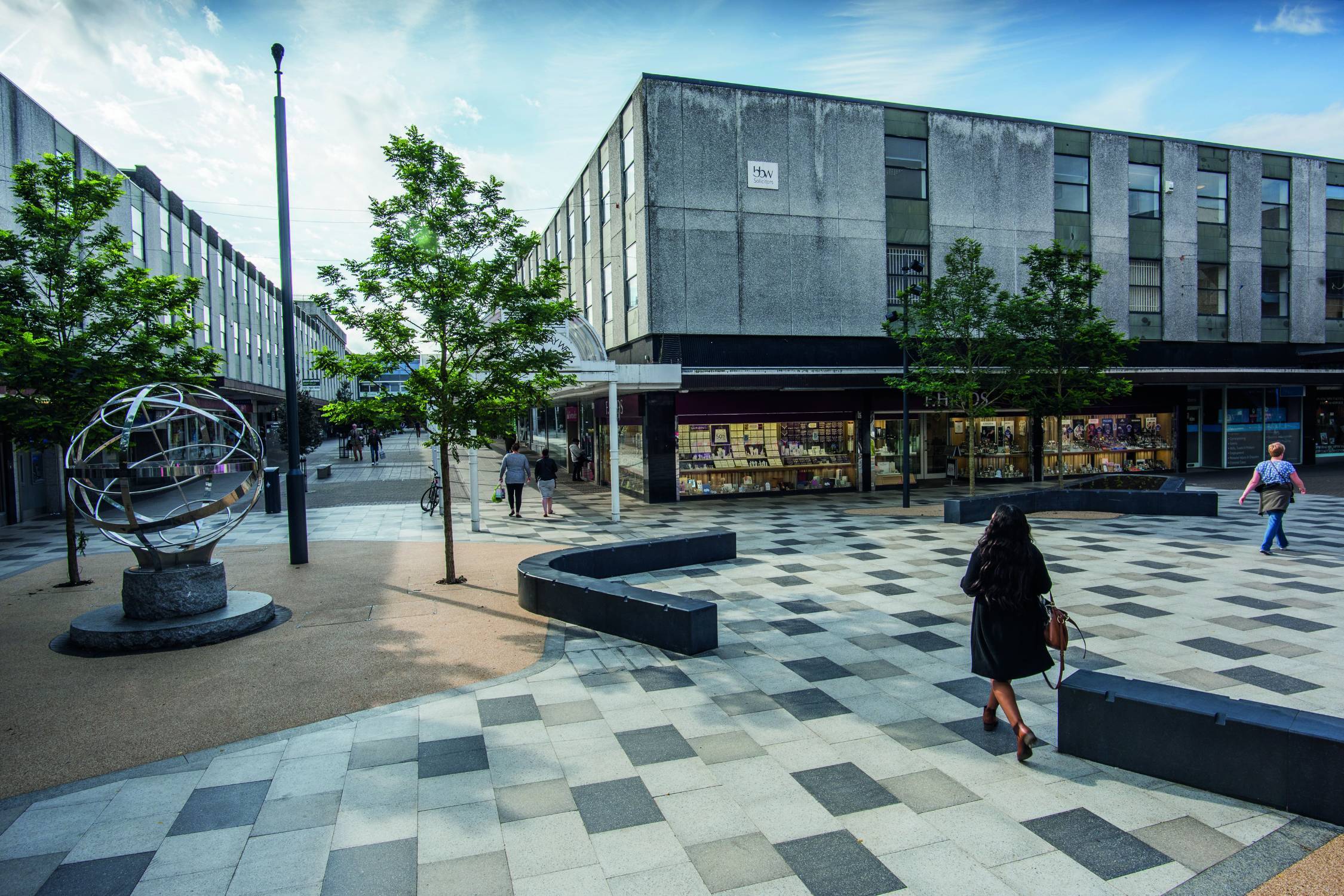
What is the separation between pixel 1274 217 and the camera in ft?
95.0

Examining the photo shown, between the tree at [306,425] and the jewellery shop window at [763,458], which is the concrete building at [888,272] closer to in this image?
the jewellery shop window at [763,458]

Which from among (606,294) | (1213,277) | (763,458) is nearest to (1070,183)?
(1213,277)

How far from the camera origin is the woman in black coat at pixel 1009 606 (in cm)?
509

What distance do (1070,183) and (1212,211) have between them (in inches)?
276

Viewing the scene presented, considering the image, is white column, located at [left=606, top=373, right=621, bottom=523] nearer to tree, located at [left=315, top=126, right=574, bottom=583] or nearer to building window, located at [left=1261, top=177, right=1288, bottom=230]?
tree, located at [left=315, top=126, right=574, bottom=583]

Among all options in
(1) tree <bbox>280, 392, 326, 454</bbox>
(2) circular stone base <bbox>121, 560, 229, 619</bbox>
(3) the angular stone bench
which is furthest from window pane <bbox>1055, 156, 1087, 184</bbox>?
(1) tree <bbox>280, 392, 326, 454</bbox>

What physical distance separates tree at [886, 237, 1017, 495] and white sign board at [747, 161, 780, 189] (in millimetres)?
5471

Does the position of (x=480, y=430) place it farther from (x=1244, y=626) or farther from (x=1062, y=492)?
(x=1062, y=492)

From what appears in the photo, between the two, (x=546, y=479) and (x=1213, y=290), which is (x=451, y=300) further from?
(x=1213, y=290)

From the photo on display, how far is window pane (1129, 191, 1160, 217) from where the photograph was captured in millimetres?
26484

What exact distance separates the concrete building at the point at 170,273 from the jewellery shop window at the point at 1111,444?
2480 centimetres

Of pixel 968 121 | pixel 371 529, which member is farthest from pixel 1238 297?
pixel 371 529

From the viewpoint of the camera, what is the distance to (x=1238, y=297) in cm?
2812

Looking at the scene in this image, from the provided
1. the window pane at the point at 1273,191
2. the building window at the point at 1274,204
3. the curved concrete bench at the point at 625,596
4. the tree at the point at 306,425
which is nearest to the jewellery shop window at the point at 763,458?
the curved concrete bench at the point at 625,596
